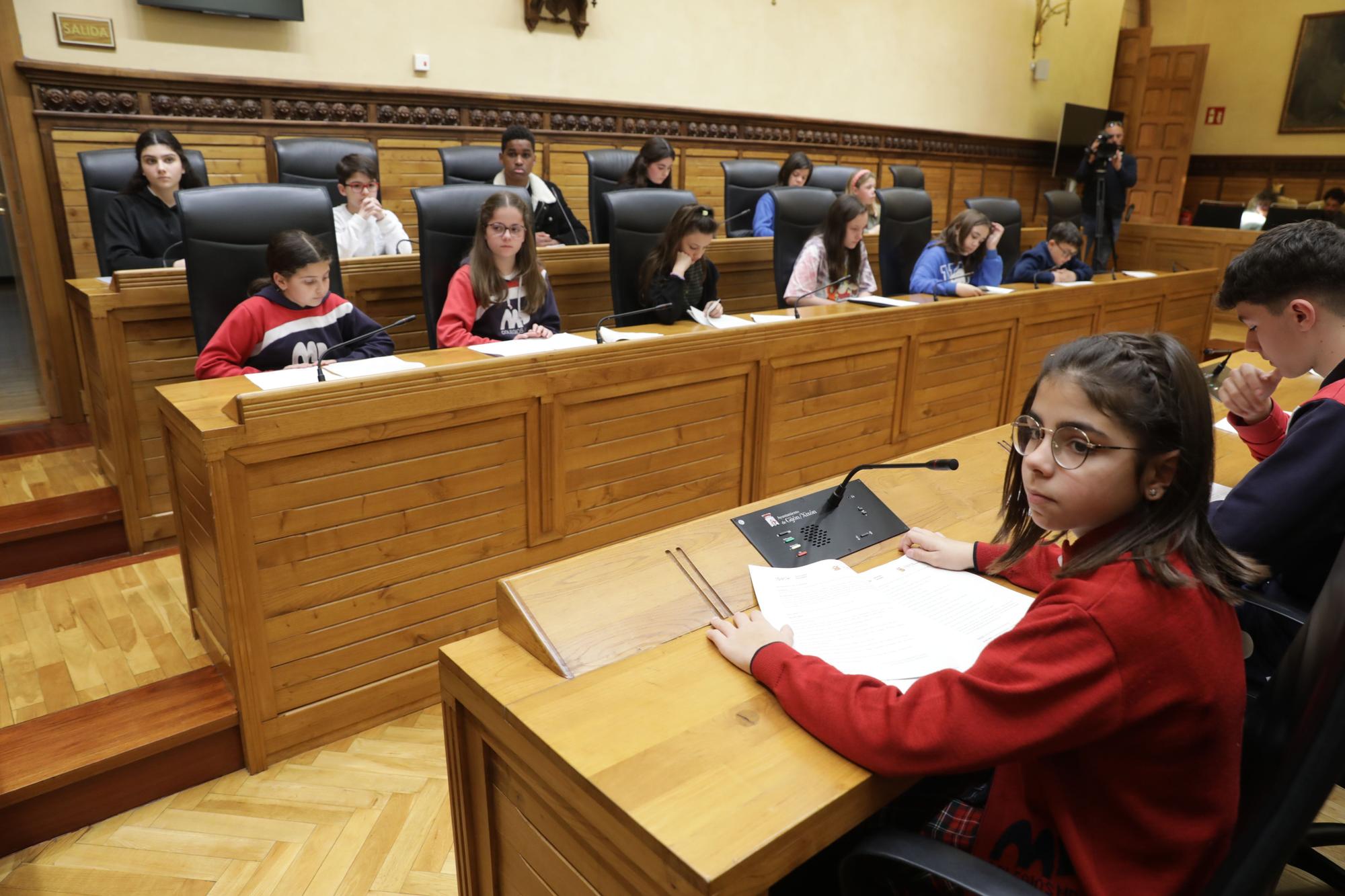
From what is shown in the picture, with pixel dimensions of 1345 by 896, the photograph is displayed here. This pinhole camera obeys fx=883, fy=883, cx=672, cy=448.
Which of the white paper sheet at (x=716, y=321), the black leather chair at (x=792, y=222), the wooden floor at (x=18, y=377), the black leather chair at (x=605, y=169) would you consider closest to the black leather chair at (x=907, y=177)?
the black leather chair at (x=605, y=169)

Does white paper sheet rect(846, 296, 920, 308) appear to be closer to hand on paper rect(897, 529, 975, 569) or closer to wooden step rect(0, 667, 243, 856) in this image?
hand on paper rect(897, 529, 975, 569)

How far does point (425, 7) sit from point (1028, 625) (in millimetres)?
4781

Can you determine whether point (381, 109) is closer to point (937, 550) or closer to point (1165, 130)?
point (937, 550)

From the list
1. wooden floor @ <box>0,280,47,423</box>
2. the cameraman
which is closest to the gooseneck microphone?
wooden floor @ <box>0,280,47,423</box>

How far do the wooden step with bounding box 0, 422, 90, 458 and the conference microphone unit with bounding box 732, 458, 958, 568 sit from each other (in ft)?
10.5

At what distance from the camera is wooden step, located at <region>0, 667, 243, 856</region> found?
1695 millimetres

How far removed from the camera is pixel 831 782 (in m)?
0.85

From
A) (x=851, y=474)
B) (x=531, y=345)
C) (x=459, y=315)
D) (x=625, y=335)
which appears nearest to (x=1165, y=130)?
(x=625, y=335)

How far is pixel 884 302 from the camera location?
322 cm

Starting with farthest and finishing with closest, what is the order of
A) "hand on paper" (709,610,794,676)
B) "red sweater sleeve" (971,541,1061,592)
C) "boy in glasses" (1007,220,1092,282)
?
"boy in glasses" (1007,220,1092,282) < "red sweater sleeve" (971,541,1061,592) < "hand on paper" (709,610,794,676)

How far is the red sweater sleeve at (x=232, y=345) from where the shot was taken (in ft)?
7.50

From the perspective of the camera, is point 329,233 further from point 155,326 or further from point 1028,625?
point 1028,625

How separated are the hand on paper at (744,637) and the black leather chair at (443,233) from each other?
197 cm

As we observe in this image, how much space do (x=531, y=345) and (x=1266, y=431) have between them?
168cm
